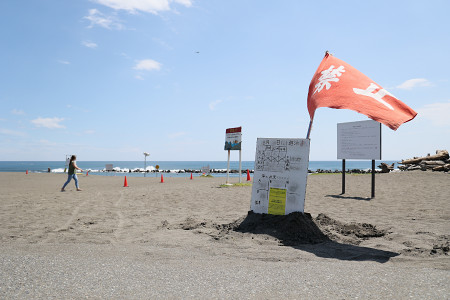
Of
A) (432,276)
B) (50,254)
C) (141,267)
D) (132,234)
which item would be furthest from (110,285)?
(432,276)

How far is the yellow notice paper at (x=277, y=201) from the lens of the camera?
21.9 ft

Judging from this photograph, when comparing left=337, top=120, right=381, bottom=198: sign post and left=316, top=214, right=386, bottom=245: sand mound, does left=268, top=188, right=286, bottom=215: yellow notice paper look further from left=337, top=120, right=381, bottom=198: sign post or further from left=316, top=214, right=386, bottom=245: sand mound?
left=337, top=120, right=381, bottom=198: sign post

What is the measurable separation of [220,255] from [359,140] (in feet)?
35.1

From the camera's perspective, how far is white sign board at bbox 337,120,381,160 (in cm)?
1319

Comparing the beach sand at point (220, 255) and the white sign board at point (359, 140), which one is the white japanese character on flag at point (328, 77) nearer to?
the beach sand at point (220, 255)

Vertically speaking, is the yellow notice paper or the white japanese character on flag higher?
the white japanese character on flag

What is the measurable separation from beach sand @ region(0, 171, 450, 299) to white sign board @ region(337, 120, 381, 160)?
4.28 m

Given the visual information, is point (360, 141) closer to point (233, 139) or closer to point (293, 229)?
point (233, 139)

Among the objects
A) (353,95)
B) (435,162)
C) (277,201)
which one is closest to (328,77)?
(353,95)

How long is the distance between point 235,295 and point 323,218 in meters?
4.37

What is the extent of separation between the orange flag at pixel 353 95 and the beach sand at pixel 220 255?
6.90 ft

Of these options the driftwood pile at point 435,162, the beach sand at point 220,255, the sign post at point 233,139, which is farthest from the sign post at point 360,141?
the driftwood pile at point 435,162

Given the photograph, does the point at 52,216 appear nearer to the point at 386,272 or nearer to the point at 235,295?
the point at 235,295

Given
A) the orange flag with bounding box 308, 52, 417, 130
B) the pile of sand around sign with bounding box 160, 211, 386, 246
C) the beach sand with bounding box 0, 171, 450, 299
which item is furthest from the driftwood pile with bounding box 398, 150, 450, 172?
the orange flag with bounding box 308, 52, 417, 130
